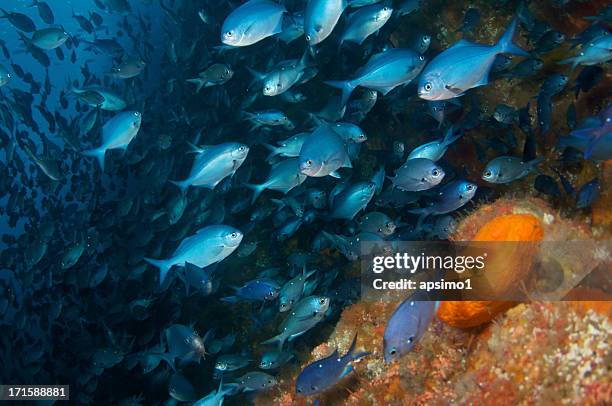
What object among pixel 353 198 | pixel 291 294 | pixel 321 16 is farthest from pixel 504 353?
pixel 321 16

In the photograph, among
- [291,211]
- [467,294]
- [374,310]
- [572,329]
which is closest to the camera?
[572,329]

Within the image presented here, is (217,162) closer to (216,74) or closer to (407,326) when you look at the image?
(216,74)

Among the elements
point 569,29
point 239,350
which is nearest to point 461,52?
point 569,29

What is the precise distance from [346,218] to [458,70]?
257 cm

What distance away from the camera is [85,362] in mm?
7180

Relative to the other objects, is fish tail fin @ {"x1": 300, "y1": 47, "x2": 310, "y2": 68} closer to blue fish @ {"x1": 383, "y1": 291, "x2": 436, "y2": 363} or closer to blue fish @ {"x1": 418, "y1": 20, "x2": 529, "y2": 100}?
blue fish @ {"x1": 418, "y1": 20, "x2": 529, "y2": 100}

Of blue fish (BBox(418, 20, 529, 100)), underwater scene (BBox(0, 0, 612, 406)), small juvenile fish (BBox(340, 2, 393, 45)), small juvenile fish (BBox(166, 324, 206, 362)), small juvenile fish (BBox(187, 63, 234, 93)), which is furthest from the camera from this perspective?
small juvenile fish (BBox(187, 63, 234, 93))

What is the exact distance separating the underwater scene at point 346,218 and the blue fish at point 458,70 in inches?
0.7

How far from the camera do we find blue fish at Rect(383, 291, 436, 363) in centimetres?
297

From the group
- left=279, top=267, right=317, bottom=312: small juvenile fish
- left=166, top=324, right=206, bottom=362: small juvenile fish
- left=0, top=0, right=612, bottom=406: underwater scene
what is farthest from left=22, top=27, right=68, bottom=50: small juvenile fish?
left=279, top=267, right=317, bottom=312: small juvenile fish

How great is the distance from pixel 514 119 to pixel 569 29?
1465mm

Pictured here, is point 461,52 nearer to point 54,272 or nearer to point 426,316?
point 426,316

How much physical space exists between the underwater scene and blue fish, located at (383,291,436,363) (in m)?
0.02

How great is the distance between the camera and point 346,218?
18.6 ft
